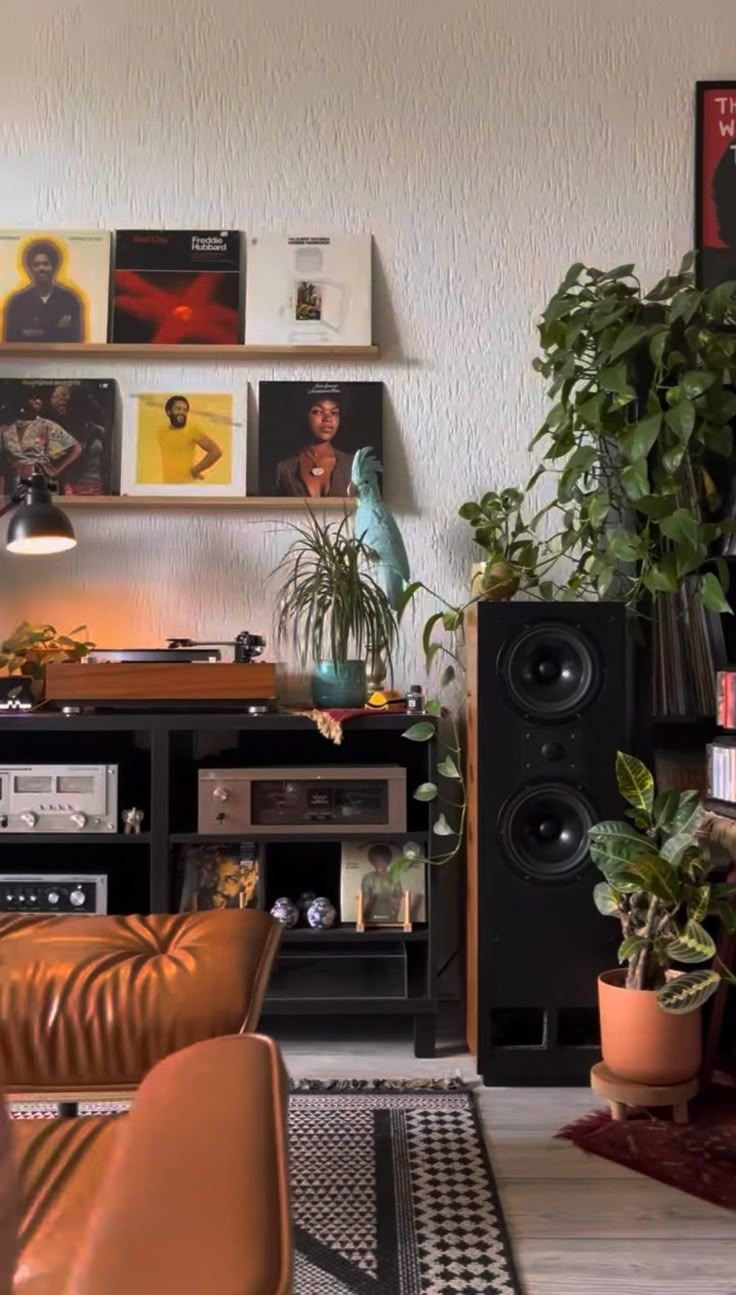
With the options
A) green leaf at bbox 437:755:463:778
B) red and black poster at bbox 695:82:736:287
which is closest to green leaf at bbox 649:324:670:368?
red and black poster at bbox 695:82:736:287

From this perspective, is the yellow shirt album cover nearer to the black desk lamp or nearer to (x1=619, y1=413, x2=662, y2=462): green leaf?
the black desk lamp

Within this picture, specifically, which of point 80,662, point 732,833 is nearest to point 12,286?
point 80,662

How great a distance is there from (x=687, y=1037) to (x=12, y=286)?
7.53 ft

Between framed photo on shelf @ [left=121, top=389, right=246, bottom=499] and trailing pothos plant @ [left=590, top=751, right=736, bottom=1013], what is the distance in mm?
1218

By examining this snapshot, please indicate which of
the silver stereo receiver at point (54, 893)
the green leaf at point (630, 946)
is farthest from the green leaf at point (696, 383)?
the silver stereo receiver at point (54, 893)

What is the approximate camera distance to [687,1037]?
1.91 meters

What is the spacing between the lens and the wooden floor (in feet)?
4.71

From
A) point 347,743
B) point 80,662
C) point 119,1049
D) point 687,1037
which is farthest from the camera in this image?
point 347,743

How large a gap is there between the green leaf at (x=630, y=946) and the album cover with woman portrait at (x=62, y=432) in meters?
1.60

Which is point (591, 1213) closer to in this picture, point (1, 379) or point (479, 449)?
point (479, 449)

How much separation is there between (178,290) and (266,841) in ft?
4.53

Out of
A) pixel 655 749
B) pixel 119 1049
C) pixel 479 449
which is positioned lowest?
pixel 119 1049

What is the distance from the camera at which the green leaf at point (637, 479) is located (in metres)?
2.12

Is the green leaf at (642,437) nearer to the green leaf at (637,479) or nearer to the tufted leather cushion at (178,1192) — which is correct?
the green leaf at (637,479)
